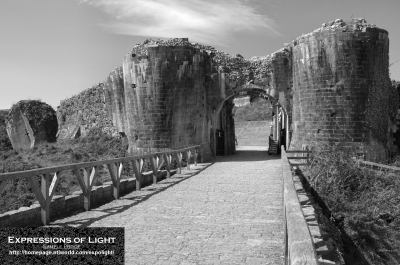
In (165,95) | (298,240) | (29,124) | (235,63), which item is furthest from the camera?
(29,124)

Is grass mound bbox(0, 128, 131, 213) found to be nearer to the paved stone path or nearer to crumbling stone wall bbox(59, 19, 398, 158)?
crumbling stone wall bbox(59, 19, 398, 158)

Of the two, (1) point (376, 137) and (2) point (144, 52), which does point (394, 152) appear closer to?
(1) point (376, 137)

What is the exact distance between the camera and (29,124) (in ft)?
93.7

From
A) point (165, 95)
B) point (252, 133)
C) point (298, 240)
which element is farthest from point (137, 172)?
point (252, 133)

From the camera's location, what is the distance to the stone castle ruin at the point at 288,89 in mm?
15969

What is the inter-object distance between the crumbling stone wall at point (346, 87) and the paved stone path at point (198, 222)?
6.34 m

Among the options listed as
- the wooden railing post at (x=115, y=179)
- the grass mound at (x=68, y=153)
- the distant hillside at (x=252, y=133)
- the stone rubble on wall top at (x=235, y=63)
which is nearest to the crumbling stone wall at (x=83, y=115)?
the grass mound at (x=68, y=153)

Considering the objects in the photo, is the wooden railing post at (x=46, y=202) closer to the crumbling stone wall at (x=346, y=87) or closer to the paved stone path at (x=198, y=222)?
the paved stone path at (x=198, y=222)

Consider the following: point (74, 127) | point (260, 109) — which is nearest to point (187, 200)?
point (74, 127)

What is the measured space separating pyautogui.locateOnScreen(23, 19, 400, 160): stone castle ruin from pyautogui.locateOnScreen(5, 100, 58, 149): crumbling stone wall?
909 cm

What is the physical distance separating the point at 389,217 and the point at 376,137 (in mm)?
6635

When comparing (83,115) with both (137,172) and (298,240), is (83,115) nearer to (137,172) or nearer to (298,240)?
(137,172)

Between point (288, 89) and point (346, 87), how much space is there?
329cm

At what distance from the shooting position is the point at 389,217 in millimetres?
10281
